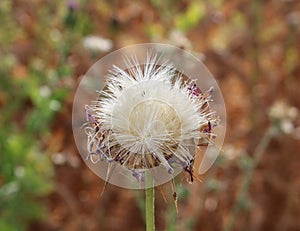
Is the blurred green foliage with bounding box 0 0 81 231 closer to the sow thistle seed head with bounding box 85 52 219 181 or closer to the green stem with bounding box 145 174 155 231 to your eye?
the sow thistle seed head with bounding box 85 52 219 181

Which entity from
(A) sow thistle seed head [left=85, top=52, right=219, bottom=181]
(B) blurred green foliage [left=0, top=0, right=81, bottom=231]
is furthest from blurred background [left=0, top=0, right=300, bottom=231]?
(A) sow thistle seed head [left=85, top=52, right=219, bottom=181]

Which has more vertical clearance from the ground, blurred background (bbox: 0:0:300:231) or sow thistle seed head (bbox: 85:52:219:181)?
blurred background (bbox: 0:0:300:231)

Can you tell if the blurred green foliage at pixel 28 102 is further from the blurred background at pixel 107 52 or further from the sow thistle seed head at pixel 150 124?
the sow thistle seed head at pixel 150 124

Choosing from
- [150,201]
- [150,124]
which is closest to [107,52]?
[150,124]

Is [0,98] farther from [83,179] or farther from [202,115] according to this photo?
[202,115]

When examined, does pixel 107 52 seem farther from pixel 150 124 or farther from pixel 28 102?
pixel 150 124
